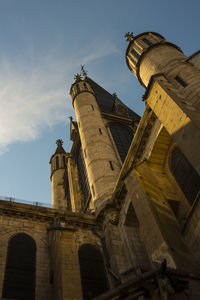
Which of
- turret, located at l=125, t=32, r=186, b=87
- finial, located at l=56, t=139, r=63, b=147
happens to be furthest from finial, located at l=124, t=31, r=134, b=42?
finial, located at l=56, t=139, r=63, b=147

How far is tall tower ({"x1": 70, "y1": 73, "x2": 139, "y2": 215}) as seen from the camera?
16680mm

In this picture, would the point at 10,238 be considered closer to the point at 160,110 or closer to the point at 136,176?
the point at 136,176

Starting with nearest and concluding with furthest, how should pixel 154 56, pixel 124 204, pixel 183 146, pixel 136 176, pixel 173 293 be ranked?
pixel 173 293
pixel 183 146
pixel 136 176
pixel 124 204
pixel 154 56

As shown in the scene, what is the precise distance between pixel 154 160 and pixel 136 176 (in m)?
1.84

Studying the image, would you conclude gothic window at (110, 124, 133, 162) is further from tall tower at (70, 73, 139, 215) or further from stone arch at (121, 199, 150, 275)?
stone arch at (121, 199, 150, 275)

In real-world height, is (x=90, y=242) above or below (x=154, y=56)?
below

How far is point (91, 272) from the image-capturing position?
12523 mm

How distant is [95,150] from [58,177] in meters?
11.7

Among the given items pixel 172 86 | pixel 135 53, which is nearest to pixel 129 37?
pixel 135 53

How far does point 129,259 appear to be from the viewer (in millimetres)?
12125

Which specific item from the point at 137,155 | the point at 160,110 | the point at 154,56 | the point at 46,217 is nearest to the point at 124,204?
the point at 137,155

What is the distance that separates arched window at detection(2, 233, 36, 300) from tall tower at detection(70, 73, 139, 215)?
4210 millimetres

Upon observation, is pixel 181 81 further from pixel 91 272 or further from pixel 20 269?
pixel 20 269

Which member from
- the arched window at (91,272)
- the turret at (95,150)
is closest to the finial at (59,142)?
the turret at (95,150)
